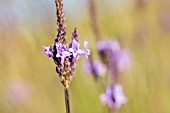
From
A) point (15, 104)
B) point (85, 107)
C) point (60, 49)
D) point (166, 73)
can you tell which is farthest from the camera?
point (166, 73)

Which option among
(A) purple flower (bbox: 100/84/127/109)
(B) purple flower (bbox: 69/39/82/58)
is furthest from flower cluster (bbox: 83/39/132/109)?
(B) purple flower (bbox: 69/39/82/58)

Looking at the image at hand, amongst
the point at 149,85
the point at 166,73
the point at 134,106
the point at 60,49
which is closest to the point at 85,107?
the point at 134,106

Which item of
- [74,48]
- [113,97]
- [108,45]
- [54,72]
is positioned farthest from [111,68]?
[54,72]

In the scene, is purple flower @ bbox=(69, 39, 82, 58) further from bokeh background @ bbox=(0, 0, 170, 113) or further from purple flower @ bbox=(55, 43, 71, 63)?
bokeh background @ bbox=(0, 0, 170, 113)

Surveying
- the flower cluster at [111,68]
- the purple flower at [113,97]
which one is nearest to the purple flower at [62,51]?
the flower cluster at [111,68]

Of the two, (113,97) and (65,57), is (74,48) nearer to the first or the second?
(65,57)

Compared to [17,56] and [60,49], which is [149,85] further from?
[17,56]

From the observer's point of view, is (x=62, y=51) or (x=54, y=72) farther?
(x=54, y=72)
